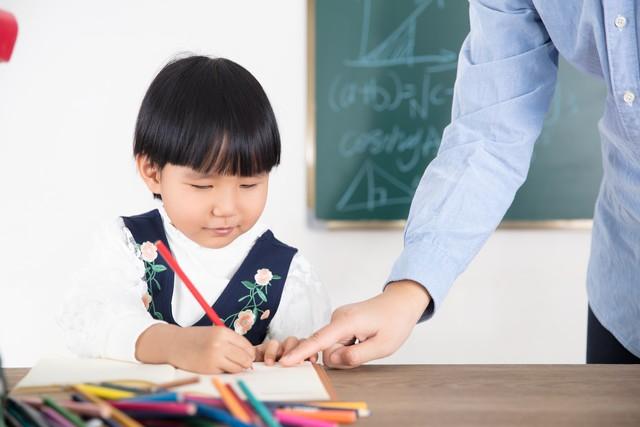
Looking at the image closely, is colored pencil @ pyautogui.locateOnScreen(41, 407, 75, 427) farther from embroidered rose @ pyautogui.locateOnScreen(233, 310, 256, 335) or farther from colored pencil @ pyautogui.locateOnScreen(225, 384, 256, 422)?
embroidered rose @ pyautogui.locateOnScreen(233, 310, 256, 335)

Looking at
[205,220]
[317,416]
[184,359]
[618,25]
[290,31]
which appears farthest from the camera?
[290,31]

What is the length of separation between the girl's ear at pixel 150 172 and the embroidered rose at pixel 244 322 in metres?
0.23

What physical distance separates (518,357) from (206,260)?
1478 millimetres

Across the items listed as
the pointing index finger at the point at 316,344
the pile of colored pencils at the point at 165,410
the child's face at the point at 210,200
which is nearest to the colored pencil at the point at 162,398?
the pile of colored pencils at the point at 165,410

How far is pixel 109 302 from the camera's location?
105cm

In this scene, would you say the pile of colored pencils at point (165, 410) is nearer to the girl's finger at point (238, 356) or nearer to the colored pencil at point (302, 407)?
the colored pencil at point (302, 407)

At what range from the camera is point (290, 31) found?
2.26m

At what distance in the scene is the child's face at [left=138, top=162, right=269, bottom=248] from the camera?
3.56 feet

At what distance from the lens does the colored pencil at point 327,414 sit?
2.14 feet

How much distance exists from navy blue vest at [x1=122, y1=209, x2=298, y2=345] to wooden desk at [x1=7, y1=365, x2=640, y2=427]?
0.32 meters

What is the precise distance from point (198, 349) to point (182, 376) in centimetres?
4

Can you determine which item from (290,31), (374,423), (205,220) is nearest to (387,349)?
(374,423)

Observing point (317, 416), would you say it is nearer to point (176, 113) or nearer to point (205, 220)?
point (205, 220)

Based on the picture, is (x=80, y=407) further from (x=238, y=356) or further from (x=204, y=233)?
(x=204, y=233)
